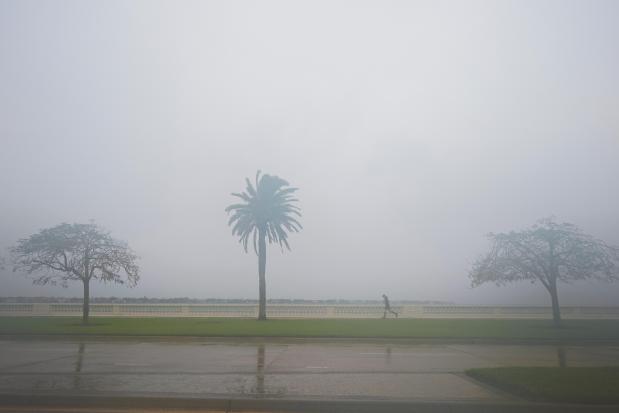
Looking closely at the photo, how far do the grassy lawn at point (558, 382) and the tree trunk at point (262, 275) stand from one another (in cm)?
2312

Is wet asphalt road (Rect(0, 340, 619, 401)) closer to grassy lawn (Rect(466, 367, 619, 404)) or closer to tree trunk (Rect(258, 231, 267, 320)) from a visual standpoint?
grassy lawn (Rect(466, 367, 619, 404))

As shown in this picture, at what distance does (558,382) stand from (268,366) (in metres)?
6.69

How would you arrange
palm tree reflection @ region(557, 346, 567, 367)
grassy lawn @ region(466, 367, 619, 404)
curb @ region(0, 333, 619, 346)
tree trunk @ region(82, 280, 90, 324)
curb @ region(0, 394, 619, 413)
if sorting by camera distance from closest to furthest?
curb @ region(0, 394, 619, 413), grassy lawn @ region(466, 367, 619, 404), palm tree reflection @ region(557, 346, 567, 367), curb @ region(0, 333, 619, 346), tree trunk @ region(82, 280, 90, 324)

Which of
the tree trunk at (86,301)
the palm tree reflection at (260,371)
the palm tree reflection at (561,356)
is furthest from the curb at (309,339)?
the tree trunk at (86,301)

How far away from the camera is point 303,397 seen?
7.97 metres

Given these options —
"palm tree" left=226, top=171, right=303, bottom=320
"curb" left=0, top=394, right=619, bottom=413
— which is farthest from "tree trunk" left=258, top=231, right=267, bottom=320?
"curb" left=0, top=394, right=619, bottom=413

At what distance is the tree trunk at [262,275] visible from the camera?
3240cm

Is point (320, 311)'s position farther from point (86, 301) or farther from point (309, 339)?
point (86, 301)

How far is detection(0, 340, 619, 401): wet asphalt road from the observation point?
339 inches

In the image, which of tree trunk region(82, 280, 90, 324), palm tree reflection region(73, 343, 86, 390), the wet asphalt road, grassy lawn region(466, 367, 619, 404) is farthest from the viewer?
tree trunk region(82, 280, 90, 324)

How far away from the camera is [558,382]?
28.3 ft

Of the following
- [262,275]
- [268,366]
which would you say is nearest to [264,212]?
[262,275]

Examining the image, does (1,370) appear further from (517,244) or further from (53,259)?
(517,244)

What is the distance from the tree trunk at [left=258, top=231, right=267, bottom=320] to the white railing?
1120mm
